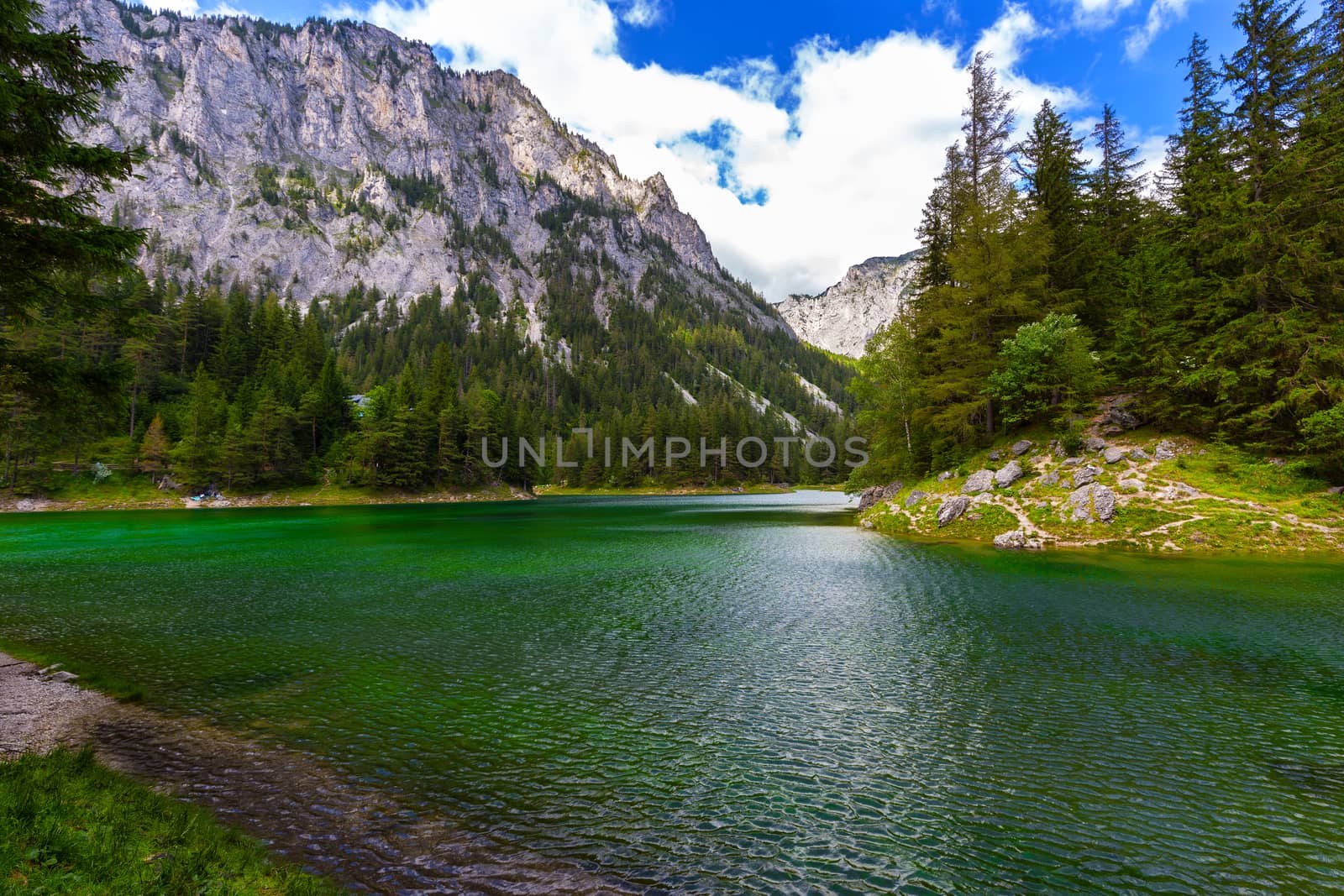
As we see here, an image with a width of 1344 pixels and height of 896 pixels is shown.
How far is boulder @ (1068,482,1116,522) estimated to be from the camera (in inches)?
1243

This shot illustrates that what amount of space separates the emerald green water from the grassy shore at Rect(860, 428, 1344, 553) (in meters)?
3.82

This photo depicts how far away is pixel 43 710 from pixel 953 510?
1665 inches

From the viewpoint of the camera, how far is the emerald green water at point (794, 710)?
6.78 meters

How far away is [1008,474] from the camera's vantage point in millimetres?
37125

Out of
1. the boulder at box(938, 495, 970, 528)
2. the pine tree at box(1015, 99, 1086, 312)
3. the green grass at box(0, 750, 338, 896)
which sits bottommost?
the green grass at box(0, 750, 338, 896)

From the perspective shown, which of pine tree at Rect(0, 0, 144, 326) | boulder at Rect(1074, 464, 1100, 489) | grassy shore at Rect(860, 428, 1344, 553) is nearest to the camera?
pine tree at Rect(0, 0, 144, 326)

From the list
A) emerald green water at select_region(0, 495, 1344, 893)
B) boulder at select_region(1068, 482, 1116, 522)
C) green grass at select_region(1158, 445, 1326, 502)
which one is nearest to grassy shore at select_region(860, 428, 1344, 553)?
green grass at select_region(1158, 445, 1326, 502)

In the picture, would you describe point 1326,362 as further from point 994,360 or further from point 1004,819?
point 1004,819

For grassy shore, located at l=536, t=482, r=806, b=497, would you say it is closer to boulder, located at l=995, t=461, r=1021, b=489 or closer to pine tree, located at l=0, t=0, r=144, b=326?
boulder, located at l=995, t=461, r=1021, b=489

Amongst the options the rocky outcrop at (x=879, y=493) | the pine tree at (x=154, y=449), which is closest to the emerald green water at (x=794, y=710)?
the rocky outcrop at (x=879, y=493)

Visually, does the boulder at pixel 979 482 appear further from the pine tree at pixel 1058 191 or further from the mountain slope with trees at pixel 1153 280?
the pine tree at pixel 1058 191

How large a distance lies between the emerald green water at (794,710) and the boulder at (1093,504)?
6.33 meters

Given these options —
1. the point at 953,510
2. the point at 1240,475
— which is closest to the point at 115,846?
the point at 953,510

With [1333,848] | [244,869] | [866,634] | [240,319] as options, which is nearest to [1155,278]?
[866,634]
